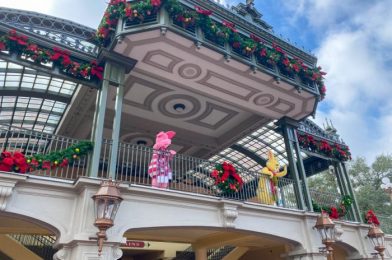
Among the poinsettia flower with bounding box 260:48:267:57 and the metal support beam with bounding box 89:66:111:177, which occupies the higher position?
the poinsettia flower with bounding box 260:48:267:57

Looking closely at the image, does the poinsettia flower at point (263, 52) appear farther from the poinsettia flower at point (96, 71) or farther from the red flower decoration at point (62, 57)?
the red flower decoration at point (62, 57)

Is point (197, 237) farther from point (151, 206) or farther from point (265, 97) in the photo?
point (265, 97)

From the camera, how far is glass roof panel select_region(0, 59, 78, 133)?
848 centimetres

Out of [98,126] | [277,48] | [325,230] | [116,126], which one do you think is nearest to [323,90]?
[277,48]

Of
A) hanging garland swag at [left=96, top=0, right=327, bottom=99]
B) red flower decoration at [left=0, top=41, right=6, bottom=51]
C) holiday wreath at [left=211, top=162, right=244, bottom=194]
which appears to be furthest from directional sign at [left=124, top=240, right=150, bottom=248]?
red flower decoration at [left=0, top=41, right=6, bottom=51]

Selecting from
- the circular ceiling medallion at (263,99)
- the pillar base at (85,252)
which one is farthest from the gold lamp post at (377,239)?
the pillar base at (85,252)

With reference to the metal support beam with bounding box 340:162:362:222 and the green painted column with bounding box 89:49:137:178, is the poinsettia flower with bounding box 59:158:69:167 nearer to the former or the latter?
the green painted column with bounding box 89:49:137:178

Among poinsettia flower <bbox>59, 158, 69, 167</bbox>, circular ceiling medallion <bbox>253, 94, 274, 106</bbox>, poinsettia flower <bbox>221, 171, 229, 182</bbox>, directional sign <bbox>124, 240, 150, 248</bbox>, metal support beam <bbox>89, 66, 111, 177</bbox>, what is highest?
circular ceiling medallion <bbox>253, 94, 274, 106</bbox>

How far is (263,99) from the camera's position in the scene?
8969mm

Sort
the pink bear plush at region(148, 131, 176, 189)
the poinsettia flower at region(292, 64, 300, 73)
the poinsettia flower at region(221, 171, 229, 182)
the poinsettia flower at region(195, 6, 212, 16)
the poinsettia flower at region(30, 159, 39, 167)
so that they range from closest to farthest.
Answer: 1. the poinsettia flower at region(30, 159, 39, 167)
2. the pink bear plush at region(148, 131, 176, 189)
3. the poinsettia flower at region(195, 6, 212, 16)
4. the poinsettia flower at region(221, 171, 229, 182)
5. the poinsettia flower at region(292, 64, 300, 73)

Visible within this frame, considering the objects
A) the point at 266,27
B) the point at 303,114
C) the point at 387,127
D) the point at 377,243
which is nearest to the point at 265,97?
the point at 303,114

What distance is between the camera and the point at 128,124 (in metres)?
10.9

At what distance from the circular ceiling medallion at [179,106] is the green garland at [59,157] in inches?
167

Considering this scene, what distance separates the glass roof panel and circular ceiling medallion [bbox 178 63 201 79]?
3.45m
